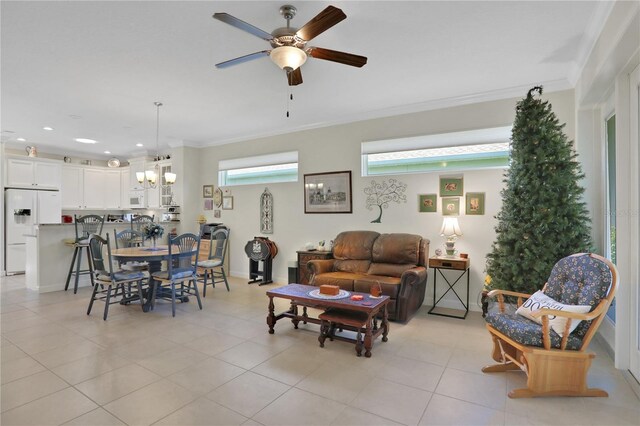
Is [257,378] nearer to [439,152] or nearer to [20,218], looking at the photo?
[439,152]

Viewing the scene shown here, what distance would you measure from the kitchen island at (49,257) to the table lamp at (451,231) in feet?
19.6

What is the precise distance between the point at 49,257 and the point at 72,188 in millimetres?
3139

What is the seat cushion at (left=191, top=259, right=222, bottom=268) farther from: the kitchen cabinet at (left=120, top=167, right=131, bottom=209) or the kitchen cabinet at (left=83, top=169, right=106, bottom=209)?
the kitchen cabinet at (left=83, top=169, right=106, bottom=209)

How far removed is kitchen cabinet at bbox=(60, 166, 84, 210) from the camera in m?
7.73

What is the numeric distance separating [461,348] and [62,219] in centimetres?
855

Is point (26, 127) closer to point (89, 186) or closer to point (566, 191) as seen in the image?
point (89, 186)

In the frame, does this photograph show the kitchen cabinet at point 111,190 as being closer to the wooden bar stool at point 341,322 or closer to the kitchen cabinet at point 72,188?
the kitchen cabinet at point 72,188

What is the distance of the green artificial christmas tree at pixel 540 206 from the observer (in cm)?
305

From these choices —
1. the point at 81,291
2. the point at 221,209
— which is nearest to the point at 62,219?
the point at 81,291

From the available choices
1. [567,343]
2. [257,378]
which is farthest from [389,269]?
[257,378]

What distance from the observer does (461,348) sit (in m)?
3.15

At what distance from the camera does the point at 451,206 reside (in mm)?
4520

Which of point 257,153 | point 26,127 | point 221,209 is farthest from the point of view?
point 221,209

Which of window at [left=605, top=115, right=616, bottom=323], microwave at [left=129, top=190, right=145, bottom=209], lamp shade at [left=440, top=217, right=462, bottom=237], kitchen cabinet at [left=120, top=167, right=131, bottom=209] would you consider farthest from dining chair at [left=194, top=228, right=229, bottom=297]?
window at [left=605, top=115, right=616, bottom=323]
